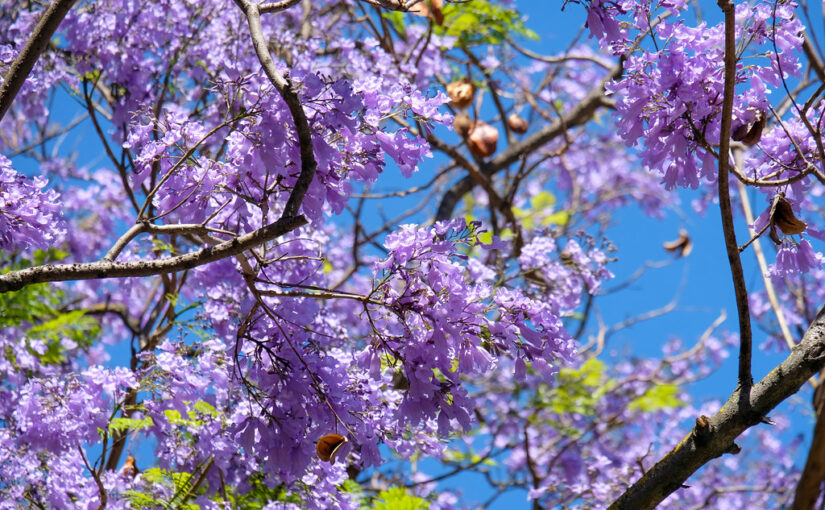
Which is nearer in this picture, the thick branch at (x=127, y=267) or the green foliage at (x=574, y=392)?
the thick branch at (x=127, y=267)

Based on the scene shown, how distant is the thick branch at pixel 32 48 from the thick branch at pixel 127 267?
501 millimetres

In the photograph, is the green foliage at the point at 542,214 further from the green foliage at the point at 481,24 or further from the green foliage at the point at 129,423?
the green foliage at the point at 129,423

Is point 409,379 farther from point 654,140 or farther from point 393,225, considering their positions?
point 393,225

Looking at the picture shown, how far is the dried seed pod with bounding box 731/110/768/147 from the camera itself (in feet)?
7.96

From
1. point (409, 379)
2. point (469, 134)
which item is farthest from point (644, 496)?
point (469, 134)

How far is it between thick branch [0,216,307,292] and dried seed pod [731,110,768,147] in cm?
144

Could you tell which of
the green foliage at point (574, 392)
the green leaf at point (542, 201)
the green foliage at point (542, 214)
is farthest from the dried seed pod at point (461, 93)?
the green leaf at point (542, 201)

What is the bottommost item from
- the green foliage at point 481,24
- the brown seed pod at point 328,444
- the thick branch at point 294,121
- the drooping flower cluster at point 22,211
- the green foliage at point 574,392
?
the brown seed pod at point 328,444

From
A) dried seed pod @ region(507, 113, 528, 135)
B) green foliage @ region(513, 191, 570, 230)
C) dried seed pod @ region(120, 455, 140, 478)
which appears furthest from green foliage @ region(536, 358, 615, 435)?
dried seed pod @ region(120, 455, 140, 478)

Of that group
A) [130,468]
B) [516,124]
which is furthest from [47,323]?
[516,124]

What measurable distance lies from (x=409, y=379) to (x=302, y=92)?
88 centimetres

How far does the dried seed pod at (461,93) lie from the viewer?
182 inches

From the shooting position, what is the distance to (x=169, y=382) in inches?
129

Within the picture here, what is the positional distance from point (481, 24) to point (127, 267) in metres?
3.72
